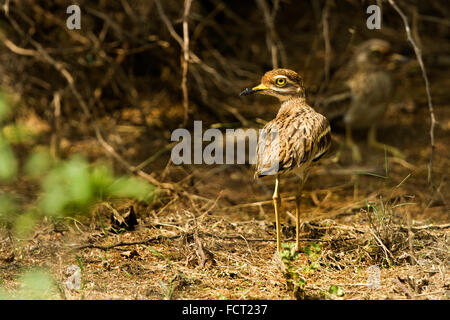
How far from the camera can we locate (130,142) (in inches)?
206

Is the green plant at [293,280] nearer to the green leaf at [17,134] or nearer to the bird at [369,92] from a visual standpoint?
the bird at [369,92]

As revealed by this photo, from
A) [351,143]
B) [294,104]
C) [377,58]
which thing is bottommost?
[351,143]

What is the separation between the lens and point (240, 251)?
316cm

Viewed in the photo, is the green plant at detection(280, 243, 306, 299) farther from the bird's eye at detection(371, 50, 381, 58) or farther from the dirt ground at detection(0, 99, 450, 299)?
the bird's eye at detection(371, 50, 381, 58)

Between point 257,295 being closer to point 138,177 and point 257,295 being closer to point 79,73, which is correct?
point 138,177

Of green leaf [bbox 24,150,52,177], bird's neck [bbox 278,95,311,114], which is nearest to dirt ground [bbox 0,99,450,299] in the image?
bird's neck [bbox 278,95,311,114]

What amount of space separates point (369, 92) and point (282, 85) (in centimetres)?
224

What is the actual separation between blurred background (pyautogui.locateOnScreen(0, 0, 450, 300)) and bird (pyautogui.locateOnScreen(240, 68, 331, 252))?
681 mm

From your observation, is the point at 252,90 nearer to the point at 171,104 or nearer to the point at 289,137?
the point at 289,137

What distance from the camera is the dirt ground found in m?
2.72

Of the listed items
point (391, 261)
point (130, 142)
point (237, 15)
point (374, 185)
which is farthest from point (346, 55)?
point (391, 261)

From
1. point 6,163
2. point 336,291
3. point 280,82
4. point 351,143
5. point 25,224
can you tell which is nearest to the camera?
point 336,291

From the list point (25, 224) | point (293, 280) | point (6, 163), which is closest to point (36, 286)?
point (25, 224)

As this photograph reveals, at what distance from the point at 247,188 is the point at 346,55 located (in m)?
2.21
